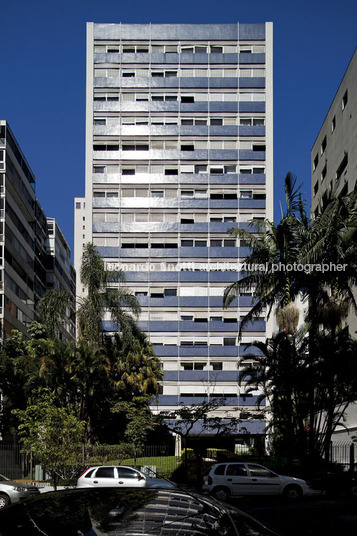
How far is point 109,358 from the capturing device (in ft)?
147

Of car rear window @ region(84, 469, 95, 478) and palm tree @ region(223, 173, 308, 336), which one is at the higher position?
palm tree @ region(223, 173, 308, 336)

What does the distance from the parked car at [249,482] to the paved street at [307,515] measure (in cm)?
33

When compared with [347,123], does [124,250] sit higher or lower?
lower

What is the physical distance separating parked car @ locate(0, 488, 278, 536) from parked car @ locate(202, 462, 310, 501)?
1916cm

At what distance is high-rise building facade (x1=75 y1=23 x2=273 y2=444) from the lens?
53.8 meters

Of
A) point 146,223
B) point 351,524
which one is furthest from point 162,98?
point 351,524

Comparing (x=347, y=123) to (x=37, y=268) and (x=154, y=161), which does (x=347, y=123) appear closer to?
(x=154, y=161)

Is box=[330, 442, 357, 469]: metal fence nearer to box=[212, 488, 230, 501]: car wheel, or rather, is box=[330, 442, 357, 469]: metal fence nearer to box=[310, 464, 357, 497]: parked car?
box=[310, 464, 357, 497]: parked car

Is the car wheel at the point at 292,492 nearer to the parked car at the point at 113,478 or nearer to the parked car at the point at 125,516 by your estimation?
the parked car at the point at 113,478

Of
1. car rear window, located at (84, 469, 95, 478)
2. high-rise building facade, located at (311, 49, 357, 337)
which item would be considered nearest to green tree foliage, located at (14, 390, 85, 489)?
car rear window, located at (84, 469, 95, 478)

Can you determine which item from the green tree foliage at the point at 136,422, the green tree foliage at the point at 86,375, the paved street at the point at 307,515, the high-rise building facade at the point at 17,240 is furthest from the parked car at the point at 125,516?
the high-rise building facade at the point at 17,240

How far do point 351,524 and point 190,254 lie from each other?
41.2 meters

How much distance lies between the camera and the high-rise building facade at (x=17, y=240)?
54750 millimetres

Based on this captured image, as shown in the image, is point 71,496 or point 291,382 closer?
point 71,496
